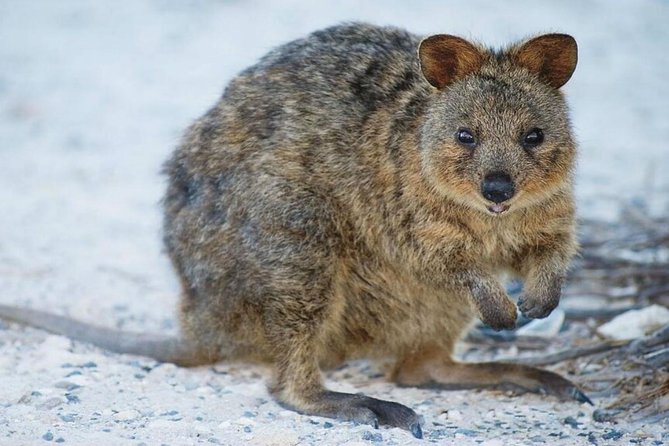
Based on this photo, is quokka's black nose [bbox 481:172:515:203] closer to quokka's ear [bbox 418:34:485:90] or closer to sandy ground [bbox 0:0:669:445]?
quokka's ear [bbox 418:34:485:90]

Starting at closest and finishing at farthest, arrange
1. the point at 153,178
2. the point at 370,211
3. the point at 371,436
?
the point at 371,436 → the point at 370,211 → the point at 153,178

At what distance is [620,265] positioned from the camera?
6.40 metres

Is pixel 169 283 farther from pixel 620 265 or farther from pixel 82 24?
pixel 82 24

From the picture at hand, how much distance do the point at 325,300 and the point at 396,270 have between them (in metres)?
0.36

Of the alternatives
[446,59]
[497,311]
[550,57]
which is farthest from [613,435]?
[446,59]

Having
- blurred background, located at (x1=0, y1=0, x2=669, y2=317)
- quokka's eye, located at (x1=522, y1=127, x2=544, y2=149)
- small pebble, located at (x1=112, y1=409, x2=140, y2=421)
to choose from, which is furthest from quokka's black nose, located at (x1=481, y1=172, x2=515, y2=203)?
blurred background, located at (x1=0, y1=0, x2=669, y2=317)

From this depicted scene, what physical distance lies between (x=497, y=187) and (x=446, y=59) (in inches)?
26.5

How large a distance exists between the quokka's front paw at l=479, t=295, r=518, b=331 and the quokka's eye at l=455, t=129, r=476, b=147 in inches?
27.0

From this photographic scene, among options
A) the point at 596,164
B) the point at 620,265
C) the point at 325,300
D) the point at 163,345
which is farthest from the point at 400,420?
the point at 596,164

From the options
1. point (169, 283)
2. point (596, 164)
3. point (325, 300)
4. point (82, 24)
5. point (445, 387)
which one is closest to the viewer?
point (325, 300)

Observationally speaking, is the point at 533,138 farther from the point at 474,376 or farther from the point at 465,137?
the point at 474,376

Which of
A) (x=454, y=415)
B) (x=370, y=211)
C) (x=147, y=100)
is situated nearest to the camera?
(x=454, y=415)

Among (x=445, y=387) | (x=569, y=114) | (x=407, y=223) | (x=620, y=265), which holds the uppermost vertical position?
(x=569, y=114)

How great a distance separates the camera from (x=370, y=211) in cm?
508
